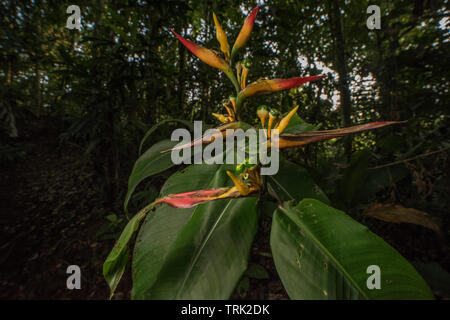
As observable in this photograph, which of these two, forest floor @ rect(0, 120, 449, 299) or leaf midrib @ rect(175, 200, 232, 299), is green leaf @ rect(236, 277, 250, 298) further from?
leaf midrib @ rect(175, 200, 232, 299)

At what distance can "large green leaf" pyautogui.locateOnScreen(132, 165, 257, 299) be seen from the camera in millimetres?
305

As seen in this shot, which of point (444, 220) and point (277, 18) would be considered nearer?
point (444, 220)

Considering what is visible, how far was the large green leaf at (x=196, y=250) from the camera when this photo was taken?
30 cm

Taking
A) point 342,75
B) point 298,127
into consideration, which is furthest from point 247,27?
point 342,75

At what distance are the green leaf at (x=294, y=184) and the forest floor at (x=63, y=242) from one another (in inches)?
21.0

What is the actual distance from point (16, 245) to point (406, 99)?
2996 mm

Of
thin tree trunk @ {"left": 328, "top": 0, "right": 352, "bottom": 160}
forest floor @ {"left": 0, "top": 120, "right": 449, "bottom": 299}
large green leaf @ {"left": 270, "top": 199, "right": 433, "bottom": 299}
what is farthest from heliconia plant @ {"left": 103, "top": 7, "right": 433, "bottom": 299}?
thin tree trunk @ {"left": 328, "top": 0, "right": 352, "bottom": 160}

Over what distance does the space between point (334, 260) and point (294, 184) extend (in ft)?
0.80

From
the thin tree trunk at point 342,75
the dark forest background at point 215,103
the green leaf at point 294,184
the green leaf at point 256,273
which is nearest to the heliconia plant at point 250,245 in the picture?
the green leaf at point 294,184

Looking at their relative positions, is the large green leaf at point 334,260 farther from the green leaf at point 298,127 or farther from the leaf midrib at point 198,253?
the green leaf at point 298,127
